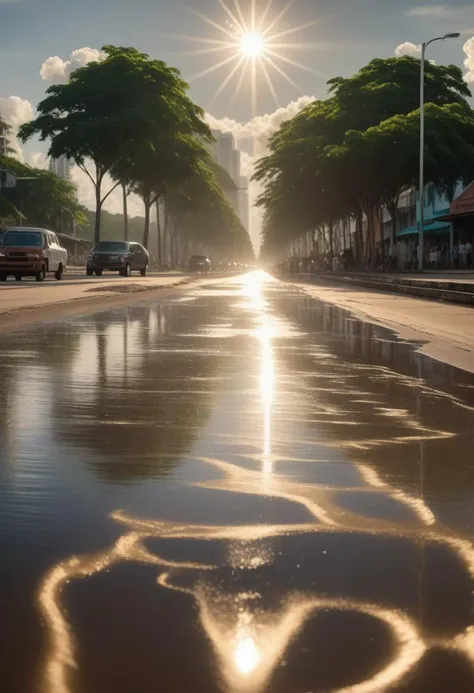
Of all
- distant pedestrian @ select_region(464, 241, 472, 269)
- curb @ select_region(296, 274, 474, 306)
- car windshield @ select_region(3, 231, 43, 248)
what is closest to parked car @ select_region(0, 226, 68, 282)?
car windshield @ select_region(3, 231, 43, 248)

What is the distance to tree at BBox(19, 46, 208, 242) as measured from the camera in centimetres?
5809

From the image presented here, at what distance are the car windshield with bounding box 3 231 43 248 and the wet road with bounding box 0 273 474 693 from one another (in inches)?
1294

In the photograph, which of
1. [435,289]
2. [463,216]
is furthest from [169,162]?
[435,289]

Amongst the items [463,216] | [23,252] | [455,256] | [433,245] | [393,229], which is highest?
[463,216]

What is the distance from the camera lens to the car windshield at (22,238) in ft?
136

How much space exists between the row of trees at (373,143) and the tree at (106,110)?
387 inches

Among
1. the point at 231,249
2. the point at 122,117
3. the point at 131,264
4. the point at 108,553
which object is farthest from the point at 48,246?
the point at 231,249

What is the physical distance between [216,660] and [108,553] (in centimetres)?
109

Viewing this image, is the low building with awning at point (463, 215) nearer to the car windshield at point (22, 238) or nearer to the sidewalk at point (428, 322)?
the car windshield at point (22, 238)

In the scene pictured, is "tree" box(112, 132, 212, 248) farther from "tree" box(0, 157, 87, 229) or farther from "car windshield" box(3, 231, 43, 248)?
"tree" box(0, 157, 87, 229)

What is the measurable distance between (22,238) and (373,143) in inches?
868

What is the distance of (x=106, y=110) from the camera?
59.3m

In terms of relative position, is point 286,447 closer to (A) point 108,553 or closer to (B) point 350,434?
(B) point 350,434

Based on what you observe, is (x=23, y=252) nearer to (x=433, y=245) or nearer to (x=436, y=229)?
(x=436, y=229)
